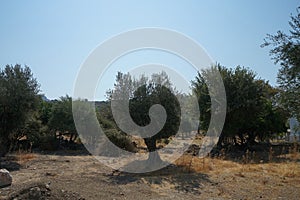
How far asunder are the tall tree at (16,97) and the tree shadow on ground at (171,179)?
6.16 metres

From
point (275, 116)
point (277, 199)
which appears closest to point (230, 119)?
point (275, 116)

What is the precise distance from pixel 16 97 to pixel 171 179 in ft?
27.3

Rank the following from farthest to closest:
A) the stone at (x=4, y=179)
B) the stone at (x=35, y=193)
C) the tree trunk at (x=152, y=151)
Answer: the tree trunk at (x=152, y=151) < the stone at (x=4, y=179) < the stone at (x=35, y=193)

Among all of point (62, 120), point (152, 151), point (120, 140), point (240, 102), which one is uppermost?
point (240, 102)

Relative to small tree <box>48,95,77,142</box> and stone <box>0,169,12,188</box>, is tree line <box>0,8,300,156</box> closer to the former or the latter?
small tree <box>48,95,77,142</box>

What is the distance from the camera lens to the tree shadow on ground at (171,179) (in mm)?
8328

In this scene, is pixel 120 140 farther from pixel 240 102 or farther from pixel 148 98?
pixel 240 102

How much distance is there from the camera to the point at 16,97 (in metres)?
13.3

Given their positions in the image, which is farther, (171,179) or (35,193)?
(171,179)

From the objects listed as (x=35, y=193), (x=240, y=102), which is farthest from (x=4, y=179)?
(x=240, y=102)

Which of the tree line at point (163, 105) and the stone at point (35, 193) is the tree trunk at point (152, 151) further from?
the stone at point (35, 193)

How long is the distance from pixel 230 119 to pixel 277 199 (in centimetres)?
1042

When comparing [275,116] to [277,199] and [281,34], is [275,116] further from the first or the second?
[277,199]

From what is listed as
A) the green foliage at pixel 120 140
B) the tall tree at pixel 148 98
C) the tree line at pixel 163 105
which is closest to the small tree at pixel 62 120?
the tree line at pixel 163 105
